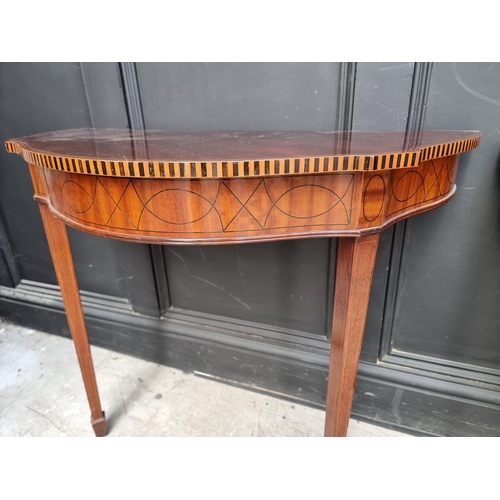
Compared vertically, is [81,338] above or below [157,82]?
below

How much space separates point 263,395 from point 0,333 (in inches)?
45.2

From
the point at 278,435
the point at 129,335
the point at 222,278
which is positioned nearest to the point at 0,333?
the point at 129,335

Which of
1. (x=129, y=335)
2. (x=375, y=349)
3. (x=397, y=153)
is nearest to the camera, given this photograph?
(x=397, y=153)

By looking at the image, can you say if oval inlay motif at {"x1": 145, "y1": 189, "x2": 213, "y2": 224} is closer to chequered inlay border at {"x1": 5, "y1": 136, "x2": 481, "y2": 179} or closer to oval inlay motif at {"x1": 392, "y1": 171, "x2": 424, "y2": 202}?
chequered inlay border at {"x1": 5, "y1": 136, "x2": 481, "y2": 179}

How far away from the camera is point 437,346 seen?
982mm

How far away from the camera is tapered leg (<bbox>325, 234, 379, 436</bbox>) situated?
59 centimetres

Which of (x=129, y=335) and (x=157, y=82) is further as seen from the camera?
(x=129, y=335)

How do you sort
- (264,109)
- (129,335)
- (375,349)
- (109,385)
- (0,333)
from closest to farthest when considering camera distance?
1. (264,109)
2. (375,349)
3. (109,385)
4. (129,335)
5. (0,333)

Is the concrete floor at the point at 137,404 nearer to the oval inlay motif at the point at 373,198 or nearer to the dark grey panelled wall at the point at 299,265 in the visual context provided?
the dark grey panelled wall at the point at 299,265

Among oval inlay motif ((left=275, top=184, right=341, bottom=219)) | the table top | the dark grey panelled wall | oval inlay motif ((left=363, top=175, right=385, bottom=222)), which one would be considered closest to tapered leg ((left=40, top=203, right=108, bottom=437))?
the table top

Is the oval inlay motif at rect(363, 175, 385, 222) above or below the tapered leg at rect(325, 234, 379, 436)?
above

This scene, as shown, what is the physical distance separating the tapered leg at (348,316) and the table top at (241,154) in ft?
0.47

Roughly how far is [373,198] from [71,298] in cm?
78

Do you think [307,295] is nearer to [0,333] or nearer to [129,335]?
[129,335]
